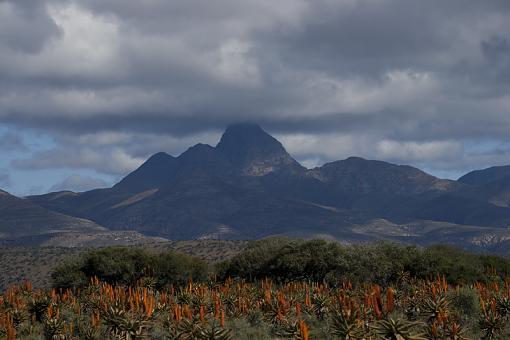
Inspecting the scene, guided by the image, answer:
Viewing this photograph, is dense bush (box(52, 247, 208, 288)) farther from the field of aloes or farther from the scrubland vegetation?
the field of aloes

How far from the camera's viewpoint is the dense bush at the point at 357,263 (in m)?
64.0

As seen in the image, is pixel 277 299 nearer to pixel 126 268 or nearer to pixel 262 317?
pixel 262 317

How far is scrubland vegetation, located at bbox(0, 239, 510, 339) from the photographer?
26.7 metres

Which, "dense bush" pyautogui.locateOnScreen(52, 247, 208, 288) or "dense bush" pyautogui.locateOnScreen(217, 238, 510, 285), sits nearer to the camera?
"dense bush" pyautogui.locateOnScreen(217, 238, 510, 285)

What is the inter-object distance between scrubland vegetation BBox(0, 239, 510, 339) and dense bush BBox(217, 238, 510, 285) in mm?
139

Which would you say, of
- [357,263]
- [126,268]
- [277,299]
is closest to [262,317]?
[277,299]

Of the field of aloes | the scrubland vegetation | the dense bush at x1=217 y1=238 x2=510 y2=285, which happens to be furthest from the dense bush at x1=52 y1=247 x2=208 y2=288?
the field of aloes

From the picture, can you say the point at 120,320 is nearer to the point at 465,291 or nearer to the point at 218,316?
the point at 218,316

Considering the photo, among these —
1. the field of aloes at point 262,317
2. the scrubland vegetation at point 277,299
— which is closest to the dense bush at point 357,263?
the scrubland vegetation at point 277,299

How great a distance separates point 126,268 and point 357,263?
2567cm

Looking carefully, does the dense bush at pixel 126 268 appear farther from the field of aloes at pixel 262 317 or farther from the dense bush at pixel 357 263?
the field of aloes at pixel 262 317

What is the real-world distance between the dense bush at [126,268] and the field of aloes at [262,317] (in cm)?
2561

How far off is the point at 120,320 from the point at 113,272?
43.8 metres

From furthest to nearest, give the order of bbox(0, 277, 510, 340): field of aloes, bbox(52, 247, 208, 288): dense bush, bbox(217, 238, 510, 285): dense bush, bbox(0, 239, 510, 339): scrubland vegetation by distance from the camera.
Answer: bbox(52, 247, 208, 288): dense bush < bbox(217, 238, 510, 285): dense bush < bbox(0, 239, 510, 339): scrubland vegetation < bbox(0, 277, 510, 340): field of aloes
